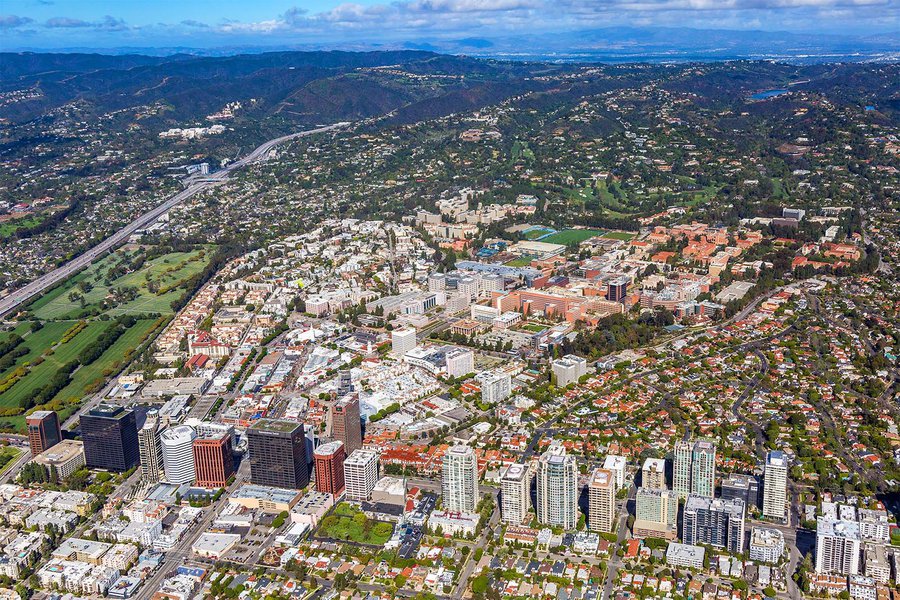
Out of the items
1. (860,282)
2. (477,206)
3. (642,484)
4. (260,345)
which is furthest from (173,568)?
(477,206)

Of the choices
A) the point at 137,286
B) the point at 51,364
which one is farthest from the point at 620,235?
the point at 51,364

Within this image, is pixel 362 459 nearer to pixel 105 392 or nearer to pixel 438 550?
pixel 438 550

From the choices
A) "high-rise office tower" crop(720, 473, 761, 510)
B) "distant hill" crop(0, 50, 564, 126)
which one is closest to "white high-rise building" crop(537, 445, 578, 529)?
"high-rise office tower" crop(720, 473, 761, 510)

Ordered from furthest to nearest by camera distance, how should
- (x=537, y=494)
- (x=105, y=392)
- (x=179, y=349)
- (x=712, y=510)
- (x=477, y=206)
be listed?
(x=477, y=206) → (x=179, y=349) → (x=105, y=392) → (x=537, y=494) → (x=712, y=510)

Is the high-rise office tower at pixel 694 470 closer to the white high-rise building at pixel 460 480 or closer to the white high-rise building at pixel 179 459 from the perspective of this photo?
the white high-rise building at pixel 460 480

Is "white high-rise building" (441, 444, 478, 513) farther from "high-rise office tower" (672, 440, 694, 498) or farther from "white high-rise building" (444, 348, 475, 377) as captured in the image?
"white high-rise building" (444, 348, 475, 377)

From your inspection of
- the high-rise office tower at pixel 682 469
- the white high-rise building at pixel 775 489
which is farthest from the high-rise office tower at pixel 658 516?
the white high-rise building at pixel 775 489
